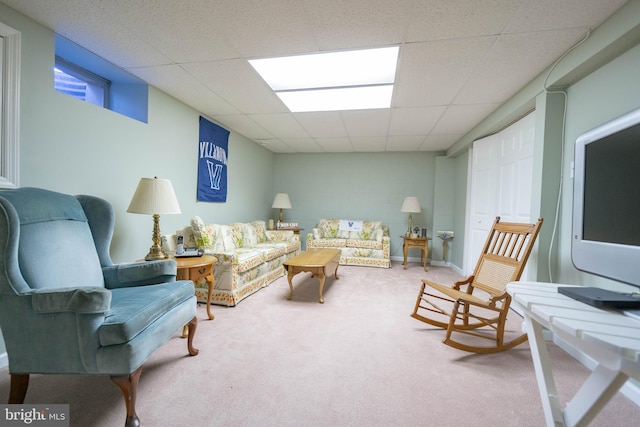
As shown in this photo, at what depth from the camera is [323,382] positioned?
1505 mm

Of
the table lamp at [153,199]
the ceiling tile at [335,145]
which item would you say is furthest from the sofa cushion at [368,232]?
the table lamp at [153,199]

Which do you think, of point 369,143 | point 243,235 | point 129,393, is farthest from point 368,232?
point 129,393

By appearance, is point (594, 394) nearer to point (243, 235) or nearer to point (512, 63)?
point (512, 63)

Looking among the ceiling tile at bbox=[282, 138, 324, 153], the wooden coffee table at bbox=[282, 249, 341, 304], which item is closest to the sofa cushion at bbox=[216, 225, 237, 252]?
the wooden coffee table at bbox=[282, 249, 341, 304]

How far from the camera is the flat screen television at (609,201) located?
930 millimetres

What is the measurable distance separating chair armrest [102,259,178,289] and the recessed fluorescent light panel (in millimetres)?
1779

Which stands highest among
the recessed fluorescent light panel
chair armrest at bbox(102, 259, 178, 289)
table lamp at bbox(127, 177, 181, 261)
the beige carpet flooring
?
the recessed fluorescent light panel

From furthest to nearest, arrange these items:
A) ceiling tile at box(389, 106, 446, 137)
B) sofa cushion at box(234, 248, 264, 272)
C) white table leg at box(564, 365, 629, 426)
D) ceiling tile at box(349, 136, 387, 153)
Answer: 1. ceiling tile at box(349, 136, 387, 153)
2. ceiling tile at box(389, 106, 446, 137)
3. sofa cushion at box(234, 248, 264, 272)
4. white table leg at box(564, 365, 629, 426)

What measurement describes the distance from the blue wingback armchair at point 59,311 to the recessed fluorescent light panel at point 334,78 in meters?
1.82

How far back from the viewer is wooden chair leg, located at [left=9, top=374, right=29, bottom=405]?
1.20 m

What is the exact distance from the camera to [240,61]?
2.12 meters

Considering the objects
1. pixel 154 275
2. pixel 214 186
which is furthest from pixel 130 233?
pixel 214 186

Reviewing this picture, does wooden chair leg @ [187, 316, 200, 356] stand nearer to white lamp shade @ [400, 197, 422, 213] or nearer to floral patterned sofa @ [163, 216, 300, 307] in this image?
floral patterned sofa @ [163, 216, 300, 307]

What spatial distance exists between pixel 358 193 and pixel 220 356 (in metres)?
4.30
